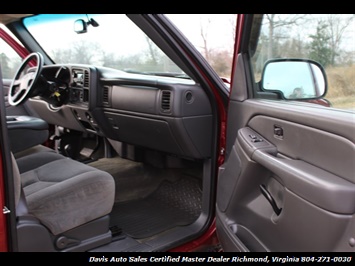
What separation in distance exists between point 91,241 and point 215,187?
0.80 meters

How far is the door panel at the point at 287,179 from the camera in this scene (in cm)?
104

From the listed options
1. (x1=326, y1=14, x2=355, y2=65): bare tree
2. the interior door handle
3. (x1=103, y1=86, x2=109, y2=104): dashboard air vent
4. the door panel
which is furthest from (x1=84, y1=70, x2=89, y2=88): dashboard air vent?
(x1=326, y1=14, x2=355, y2=65): bare tree

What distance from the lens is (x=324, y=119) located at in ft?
3.78

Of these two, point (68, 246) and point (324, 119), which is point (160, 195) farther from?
point (324, 119)

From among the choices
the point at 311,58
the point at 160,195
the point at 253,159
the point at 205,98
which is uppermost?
the point at 311,58

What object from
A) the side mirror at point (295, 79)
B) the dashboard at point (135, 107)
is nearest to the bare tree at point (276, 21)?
the side mirror at point (295, 79)

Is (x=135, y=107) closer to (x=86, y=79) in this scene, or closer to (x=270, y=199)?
(x=86, y=79)

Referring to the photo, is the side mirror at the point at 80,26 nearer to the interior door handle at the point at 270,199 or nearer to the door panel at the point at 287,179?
the door panel at the point at 287,179

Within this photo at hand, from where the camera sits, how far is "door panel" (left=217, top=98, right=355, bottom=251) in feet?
3.43

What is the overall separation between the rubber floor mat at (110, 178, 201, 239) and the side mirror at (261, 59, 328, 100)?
112cm

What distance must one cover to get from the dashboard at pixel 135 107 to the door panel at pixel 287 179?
0.26 m

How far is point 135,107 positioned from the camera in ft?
7.49
